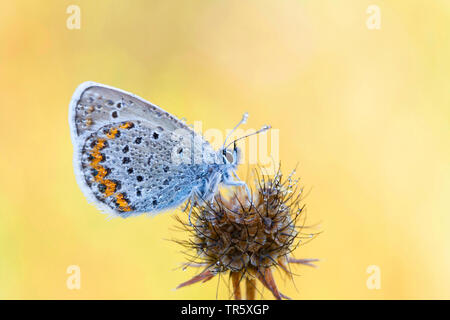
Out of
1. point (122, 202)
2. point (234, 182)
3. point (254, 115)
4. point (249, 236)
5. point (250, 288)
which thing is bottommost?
point (250, 288)

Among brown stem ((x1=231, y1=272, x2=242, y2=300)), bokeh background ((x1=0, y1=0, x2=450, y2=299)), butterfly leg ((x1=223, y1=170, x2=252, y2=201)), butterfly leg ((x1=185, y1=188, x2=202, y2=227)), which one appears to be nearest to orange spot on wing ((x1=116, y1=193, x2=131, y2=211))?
butterfly leg ((x1=185, y1=188, x2=202, y2=227))

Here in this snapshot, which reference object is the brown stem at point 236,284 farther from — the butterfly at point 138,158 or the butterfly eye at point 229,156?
the butterfly eye at point 229,156

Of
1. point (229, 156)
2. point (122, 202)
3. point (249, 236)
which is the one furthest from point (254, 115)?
point (249, 236)

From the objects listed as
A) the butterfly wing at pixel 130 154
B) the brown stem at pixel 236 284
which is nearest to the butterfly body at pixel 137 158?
the butterfly wing at pixel 130 154

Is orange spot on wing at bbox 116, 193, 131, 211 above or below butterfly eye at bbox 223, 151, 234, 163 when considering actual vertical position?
below

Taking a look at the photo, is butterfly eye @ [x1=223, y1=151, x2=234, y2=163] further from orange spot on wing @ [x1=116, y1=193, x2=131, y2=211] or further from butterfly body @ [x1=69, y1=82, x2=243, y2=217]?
orange spot on wing @ [x1=116, y1=193, x2=131, y2=211]

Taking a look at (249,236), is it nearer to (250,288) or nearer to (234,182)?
(250,288)
